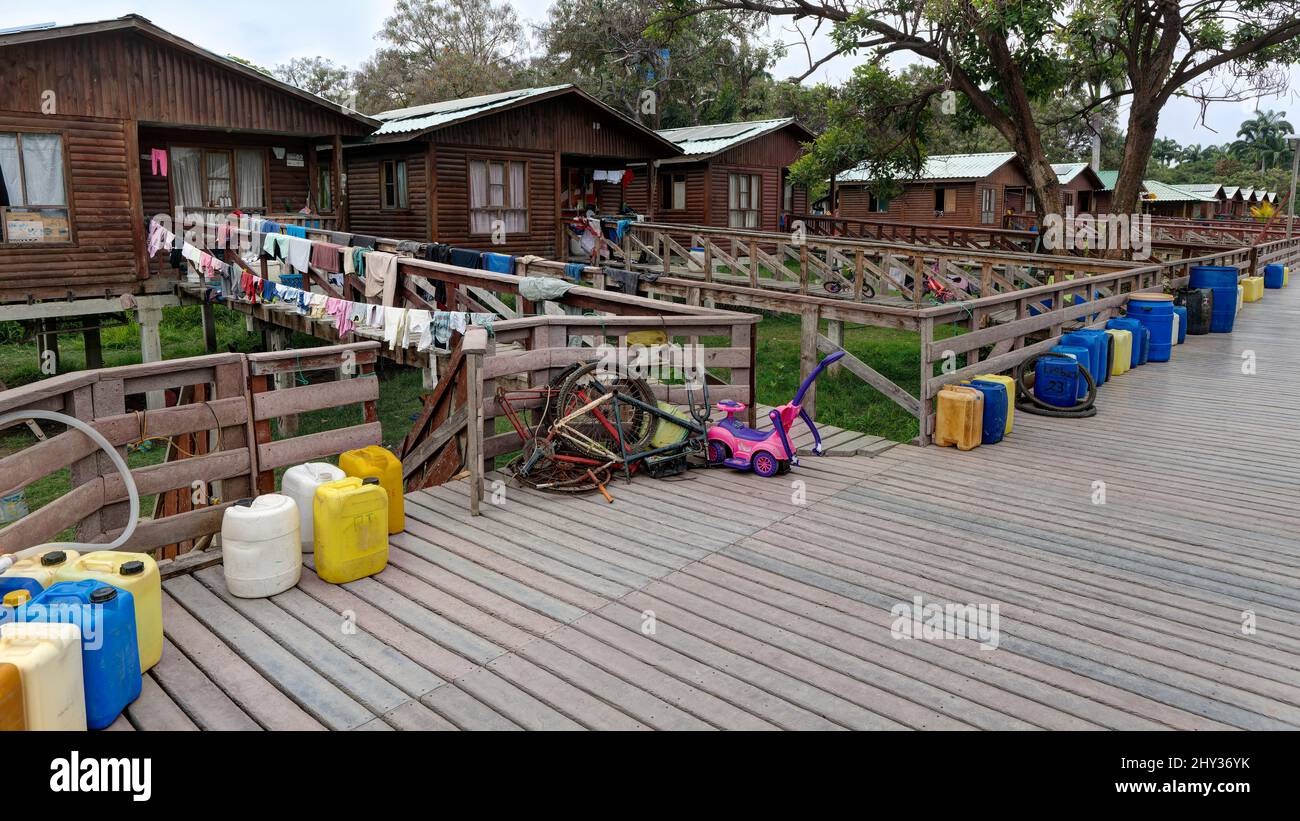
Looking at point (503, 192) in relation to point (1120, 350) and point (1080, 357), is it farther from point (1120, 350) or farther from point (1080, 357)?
point (1080, 357)

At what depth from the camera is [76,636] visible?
3.19 meters

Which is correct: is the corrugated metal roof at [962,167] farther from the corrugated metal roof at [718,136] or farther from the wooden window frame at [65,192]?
the wooden window frame at [65,192]

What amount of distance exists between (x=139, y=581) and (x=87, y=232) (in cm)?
1367

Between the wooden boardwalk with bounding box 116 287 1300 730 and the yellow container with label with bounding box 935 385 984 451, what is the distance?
691mm

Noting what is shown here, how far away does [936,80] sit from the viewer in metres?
19.5

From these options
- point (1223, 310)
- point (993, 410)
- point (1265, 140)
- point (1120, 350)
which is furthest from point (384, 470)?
point (1265, 140)

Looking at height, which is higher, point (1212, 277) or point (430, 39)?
point (430, 39)

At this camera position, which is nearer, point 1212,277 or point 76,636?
point 76,636

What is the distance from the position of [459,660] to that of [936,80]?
1861cm

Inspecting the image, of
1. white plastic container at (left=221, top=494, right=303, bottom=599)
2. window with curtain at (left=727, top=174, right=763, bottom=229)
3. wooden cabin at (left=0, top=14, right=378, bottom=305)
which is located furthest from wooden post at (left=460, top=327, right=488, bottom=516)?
window with curtain at (left=727, top=174, right=763, bottom=229)

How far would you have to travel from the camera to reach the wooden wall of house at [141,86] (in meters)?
13.9

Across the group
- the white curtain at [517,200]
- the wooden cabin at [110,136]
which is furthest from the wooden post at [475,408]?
the white curtain at [517,200]
